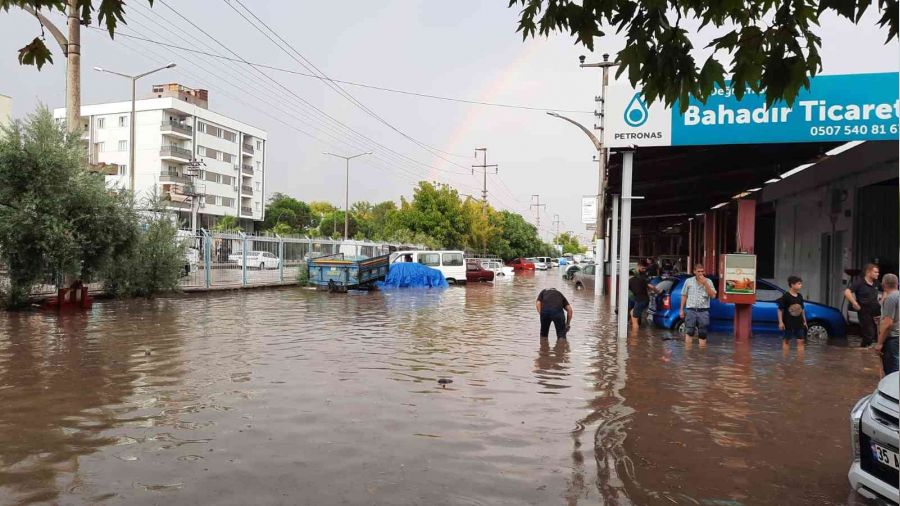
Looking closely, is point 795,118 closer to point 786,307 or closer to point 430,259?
point 786,307

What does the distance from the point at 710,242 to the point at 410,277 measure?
12.4 metres

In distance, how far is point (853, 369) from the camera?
382 inches

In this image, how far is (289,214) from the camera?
318 ft

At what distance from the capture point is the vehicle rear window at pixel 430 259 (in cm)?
3231

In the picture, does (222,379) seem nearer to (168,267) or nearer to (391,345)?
(391,345)

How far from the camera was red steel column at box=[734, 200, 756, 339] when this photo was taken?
502 inches

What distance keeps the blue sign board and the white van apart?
20679 mm

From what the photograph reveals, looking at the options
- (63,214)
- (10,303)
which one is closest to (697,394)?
(63,214)

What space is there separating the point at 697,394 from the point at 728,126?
5.28m

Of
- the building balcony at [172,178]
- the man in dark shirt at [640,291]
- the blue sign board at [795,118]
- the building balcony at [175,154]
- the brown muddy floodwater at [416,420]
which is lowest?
the brown muddy floodwater at [416,420]

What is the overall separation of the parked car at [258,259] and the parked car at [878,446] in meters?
24.4

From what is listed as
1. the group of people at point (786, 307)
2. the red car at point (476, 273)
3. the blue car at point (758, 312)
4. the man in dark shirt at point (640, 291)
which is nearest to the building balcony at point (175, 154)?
the red car at point (476, 273)

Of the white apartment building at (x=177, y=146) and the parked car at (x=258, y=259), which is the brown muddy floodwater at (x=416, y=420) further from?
the white apartment building at (x=177, y=146)

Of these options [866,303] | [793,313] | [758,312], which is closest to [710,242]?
[758,312]
